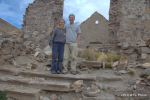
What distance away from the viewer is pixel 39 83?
9758 mm

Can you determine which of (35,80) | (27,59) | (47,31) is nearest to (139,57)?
(27,59)

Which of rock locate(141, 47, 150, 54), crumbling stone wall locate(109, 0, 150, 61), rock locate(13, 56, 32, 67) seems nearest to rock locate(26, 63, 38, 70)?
rock locate(13, 56, 32, 67)

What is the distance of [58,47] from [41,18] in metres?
9.43

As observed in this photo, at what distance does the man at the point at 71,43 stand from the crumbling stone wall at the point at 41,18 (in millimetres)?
7944

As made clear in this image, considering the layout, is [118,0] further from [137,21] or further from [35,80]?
[35,80]

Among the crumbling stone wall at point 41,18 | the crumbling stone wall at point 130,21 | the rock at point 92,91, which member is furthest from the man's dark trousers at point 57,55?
the crumbling stone wall at point 41,18


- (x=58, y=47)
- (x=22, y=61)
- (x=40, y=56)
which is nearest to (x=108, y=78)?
(x=58, y=47)

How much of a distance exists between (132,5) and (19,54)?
7.03 m

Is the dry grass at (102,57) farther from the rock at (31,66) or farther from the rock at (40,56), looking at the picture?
the rock at (31,66)

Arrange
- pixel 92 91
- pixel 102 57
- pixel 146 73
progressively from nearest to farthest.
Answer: pixel 92 91
pixel 146 73
pixel 102 57

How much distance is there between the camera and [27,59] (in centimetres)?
1290

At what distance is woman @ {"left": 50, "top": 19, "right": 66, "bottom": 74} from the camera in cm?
1084

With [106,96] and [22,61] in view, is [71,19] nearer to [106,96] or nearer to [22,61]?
[22,61]

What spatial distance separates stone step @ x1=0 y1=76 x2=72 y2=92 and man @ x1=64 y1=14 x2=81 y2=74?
1.21 metres
